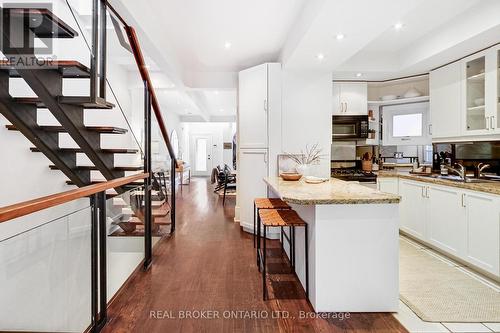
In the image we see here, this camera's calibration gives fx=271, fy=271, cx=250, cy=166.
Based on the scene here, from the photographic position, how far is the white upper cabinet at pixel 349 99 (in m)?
4.27

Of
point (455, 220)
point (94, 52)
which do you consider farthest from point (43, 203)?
point (455, 220)

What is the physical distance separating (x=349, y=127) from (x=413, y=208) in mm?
1503

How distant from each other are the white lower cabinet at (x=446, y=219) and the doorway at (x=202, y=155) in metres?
10.5

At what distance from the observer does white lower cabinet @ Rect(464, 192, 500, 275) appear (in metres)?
2.46

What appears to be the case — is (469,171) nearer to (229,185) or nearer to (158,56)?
(158,56)

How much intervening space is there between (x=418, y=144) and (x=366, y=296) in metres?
3.04

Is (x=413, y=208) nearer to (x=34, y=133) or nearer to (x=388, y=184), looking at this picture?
(x=388, y=184)

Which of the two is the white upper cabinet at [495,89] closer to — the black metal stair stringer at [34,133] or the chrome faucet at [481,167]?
the chrome faucet at [481,167]

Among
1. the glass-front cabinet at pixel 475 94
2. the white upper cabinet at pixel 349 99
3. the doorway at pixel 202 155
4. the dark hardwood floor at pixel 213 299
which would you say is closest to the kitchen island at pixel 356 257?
the dark hardwood floor at pixel 213 299

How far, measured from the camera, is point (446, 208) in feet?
9.99

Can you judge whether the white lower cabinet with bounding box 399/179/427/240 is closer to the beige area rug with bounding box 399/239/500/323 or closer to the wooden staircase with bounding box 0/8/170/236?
A: the beige area rug with bounding box 399/239/500/323

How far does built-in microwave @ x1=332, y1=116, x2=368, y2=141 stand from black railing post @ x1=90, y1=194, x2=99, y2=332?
3.51 meters

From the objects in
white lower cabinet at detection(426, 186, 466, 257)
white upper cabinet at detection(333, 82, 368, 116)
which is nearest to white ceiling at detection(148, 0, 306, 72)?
white upper cabinet at detection(333, 82, 368, 116)

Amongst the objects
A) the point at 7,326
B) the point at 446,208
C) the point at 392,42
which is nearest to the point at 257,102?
the point at 392,42
